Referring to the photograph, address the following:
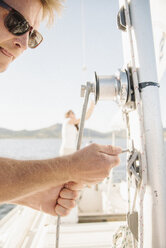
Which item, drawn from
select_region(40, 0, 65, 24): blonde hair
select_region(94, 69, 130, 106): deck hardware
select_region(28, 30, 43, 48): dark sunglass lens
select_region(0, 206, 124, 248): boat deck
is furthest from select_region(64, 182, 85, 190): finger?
select_region(40, 0, 65, 24): blonde hair

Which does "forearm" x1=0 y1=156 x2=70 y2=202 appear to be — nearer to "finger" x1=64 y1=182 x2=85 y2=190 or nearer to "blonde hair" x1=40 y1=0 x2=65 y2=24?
"finger" x1=64 y1=182 x2=85 y2=190

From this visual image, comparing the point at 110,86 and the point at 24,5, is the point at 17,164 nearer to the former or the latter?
the point at 110,86

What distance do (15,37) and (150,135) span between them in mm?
953

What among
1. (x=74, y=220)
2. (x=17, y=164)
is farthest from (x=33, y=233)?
(x=17, y=164)

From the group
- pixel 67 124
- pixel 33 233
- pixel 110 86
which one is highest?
pixel 67 124

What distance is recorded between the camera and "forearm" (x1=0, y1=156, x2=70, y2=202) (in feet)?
1.57

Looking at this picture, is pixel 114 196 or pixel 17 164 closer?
pixel 17 164

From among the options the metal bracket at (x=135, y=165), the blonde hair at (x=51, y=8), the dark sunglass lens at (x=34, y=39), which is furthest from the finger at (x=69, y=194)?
the blonde hair at (x=51, y=8)

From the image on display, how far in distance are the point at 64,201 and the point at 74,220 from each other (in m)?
1.05

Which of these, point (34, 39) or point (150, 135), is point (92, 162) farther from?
point (34, 39)

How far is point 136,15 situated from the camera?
57 centimetres

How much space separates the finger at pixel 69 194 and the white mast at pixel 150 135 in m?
0.33

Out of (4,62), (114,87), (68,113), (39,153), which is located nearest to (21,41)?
(4,62)

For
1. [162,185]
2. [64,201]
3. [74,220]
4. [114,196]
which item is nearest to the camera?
[162,185]
